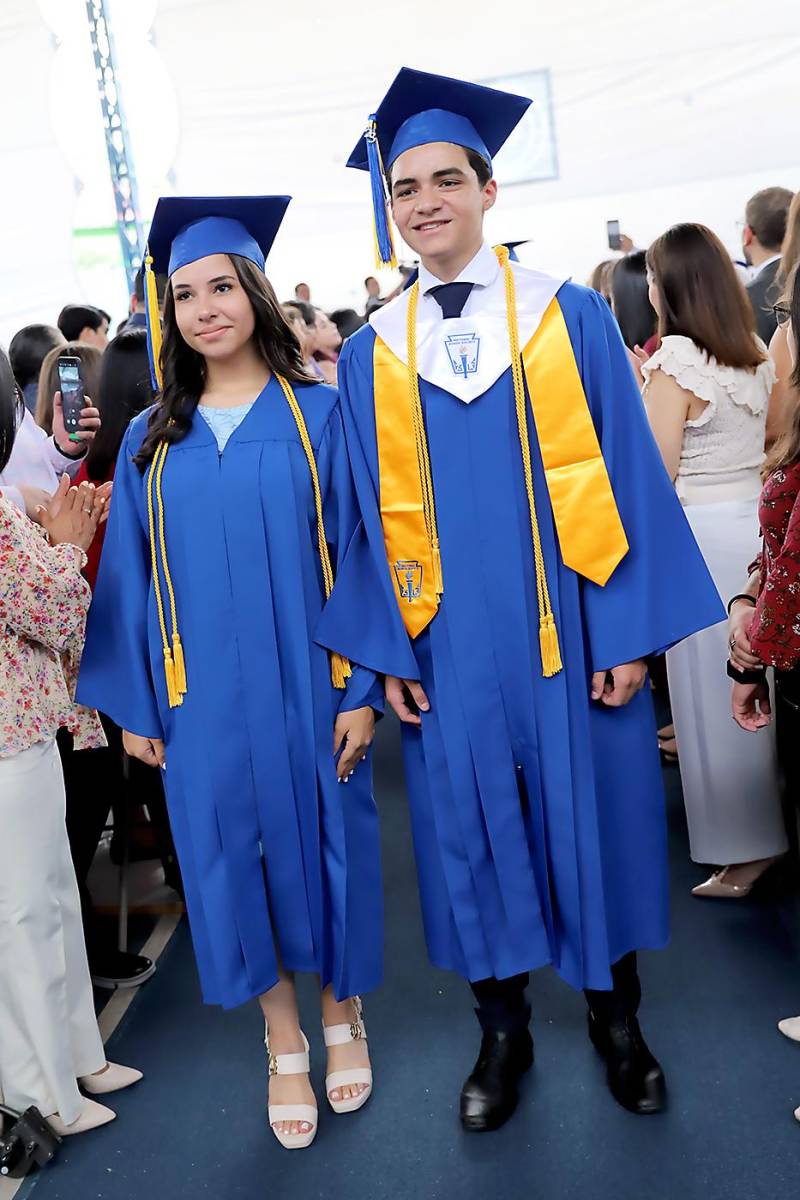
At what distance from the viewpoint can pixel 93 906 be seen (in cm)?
326

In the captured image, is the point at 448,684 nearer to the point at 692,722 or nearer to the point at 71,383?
the point at 692,722

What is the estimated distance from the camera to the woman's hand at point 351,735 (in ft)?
7.20

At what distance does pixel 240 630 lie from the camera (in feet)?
7.04

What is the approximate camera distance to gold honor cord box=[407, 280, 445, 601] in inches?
79.4

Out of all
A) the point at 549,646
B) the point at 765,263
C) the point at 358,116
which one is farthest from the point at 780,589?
the point at 358,116

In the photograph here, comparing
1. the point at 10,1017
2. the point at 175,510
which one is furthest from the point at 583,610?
the point at 10,1017

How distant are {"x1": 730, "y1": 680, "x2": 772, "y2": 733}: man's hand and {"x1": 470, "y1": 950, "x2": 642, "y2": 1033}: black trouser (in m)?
0.49

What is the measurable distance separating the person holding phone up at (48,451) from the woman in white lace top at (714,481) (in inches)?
56.7

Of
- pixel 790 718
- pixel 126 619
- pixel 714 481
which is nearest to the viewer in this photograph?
pixel 790 718

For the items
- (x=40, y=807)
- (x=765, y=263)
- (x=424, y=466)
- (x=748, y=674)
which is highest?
(x=765, y=263)

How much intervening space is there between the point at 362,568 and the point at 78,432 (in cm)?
113

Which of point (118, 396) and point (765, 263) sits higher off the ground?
point (765, 263)

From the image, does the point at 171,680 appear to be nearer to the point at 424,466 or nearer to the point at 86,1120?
the point at 424,466


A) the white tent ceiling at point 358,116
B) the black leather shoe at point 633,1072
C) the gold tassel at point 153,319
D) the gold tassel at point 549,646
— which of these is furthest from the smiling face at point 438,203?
the white tent ceiling at point 358,116
